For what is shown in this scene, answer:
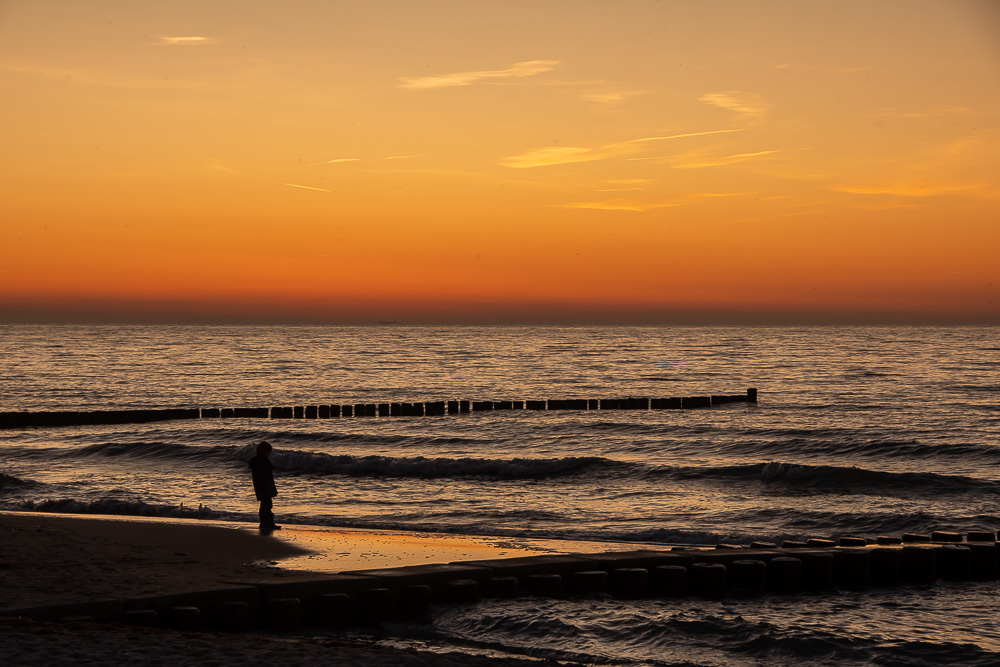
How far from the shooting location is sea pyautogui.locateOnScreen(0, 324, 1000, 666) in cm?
1009

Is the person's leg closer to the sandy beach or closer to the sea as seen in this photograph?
the sandy beach

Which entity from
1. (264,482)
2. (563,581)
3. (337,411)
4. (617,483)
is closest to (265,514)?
(264,482)

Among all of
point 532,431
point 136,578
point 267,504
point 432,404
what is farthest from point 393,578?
point 432,404

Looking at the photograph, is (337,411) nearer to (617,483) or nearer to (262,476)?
(617,483)

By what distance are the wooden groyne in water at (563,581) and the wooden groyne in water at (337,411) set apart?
32.1m

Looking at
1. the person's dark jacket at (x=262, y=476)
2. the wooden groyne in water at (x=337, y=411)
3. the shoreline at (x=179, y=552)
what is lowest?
the wooden groyne in water at (x=337, y=411)

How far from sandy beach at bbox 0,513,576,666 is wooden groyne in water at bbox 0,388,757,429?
25.1m

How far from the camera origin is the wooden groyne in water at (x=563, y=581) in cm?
967

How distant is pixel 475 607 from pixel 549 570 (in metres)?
1.25

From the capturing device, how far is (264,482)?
15383mm

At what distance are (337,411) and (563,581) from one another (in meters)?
33.9

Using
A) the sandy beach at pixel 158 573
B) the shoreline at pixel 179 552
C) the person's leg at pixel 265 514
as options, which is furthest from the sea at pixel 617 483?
the person's leg at pixel 265 514

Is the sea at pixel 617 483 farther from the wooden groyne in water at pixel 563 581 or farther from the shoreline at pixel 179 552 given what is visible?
the shoreline at pixel 179 552

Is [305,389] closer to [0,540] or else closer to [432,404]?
[432,404]
